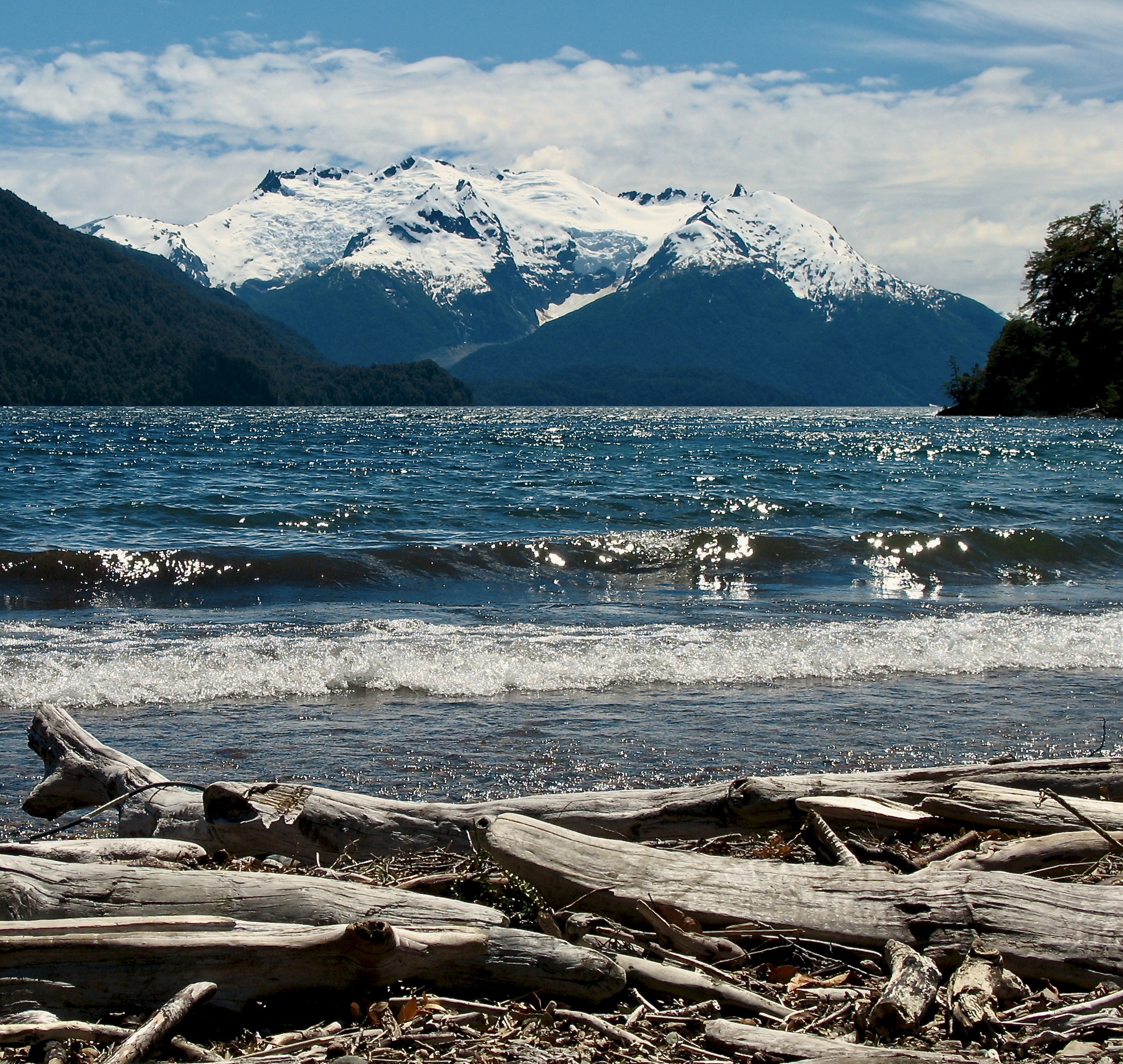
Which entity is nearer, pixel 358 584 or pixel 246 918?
pixel 246 918

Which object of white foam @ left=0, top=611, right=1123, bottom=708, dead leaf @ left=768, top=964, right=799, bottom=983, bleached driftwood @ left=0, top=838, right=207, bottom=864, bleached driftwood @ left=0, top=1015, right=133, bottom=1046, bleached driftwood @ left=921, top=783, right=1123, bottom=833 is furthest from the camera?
white foam @ left=0, top=611, right=1123, bottom=708

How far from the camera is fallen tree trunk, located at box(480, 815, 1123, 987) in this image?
367 cm

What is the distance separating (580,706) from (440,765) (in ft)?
6.52

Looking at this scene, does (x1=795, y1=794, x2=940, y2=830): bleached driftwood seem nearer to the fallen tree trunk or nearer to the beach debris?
the beach debris

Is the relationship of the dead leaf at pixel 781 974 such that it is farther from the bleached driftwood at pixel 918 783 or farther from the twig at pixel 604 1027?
the bleached driftwood at pixel 918 783

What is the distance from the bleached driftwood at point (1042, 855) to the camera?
4.31 metres

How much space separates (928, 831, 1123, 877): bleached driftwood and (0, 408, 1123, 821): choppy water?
98.2 inches

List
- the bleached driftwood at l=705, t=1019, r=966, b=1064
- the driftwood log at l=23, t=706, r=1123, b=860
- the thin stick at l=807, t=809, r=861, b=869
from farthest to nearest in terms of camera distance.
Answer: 1. the driftwood log at l=23, t=706, r=1123, b=860
2. the thin stick at l=807, t=809, r=861, b=869
3. the bleached driftwood at l=705, t=1019, r=966, b=1064

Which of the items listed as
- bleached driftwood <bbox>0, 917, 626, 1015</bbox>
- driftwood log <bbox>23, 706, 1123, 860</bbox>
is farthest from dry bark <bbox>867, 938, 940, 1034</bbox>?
driftwood log <bbox>23, 706, 1123, 860</bbox>

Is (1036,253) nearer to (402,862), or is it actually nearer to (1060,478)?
(1060,478)

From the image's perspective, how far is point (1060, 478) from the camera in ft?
112

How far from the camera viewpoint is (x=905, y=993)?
3371 millimetres

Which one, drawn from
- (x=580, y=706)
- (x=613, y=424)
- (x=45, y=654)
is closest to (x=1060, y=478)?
(x=580, y=706)

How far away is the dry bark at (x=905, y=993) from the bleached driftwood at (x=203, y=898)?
1.36m
